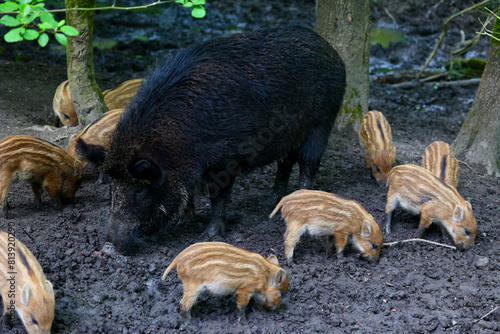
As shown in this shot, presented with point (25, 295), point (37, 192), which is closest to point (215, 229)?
point (37, 192)

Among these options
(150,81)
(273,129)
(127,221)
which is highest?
(150,81)

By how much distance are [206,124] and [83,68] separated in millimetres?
2274

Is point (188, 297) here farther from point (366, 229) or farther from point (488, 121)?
point (488, 121)

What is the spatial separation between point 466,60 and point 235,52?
291 inches

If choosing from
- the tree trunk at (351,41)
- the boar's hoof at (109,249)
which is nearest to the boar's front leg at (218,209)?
the boar's hoof at (109,249)

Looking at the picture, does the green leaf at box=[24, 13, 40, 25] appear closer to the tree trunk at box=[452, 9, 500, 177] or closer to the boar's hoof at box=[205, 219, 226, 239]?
the boar's hoof at box=[205, 219, 226, 239]

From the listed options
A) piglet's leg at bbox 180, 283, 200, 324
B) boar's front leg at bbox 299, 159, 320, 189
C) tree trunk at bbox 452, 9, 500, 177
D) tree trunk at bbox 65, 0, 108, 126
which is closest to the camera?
piglet's leg at bbox 180, 283, 200, 324

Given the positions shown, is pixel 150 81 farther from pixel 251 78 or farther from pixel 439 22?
pixel 439 22

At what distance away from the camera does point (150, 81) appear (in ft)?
14.6

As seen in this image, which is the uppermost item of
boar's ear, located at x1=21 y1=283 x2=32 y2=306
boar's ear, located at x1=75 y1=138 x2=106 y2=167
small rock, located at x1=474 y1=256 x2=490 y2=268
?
boar's ear, located at x1=75 y1=138 x2=106 y2=167

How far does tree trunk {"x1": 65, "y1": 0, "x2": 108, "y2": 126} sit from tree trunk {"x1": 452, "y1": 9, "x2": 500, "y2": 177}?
172 inches

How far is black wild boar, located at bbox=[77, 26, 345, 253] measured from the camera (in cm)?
420

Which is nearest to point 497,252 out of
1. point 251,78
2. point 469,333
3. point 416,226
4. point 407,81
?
point 416,226

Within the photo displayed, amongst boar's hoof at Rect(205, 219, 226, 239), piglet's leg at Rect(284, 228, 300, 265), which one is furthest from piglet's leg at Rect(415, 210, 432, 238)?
boar's hoof at Rect(205, 219, 226, 239)
